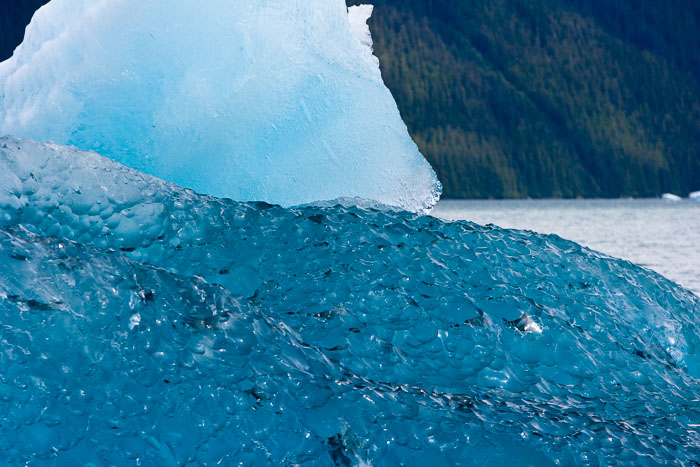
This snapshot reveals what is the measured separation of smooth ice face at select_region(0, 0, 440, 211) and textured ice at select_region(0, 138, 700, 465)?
95 centimetres

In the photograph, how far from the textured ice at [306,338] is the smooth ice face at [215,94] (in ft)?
3.11

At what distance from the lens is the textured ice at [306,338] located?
6.57 feet

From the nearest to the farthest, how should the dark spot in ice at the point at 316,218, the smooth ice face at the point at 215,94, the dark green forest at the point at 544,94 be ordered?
the dark spot in ice at the point at 316,218 → the smooth ice face at the point at 215,94 → the dark green forest at the point at 544,94

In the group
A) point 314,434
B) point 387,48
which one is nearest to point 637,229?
point 314,434

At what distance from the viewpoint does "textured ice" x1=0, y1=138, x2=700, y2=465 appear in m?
2.00

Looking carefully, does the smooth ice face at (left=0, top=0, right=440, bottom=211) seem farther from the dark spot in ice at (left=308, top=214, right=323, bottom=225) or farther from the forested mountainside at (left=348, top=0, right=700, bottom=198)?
the forested mountainside at (left=348, top=0, right=700, bottom=198)

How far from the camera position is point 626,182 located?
115375 mm

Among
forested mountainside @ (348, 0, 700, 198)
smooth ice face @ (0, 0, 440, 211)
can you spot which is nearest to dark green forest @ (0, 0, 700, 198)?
forested mountainside @ (348, 0, 700, 198)

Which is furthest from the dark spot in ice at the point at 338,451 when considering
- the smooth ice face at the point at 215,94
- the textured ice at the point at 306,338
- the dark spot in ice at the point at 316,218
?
the smooth ice face at the point at 215,94

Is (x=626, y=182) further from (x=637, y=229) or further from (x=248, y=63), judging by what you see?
(x=248, y=63)

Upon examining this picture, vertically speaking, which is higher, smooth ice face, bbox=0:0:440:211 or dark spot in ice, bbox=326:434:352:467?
smooth ice face, bbox=0:0:440:211

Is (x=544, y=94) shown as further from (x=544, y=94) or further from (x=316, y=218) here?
(x=316, y=218)

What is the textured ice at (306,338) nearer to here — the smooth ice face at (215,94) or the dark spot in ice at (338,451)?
the dark spot in ice at (338,451)

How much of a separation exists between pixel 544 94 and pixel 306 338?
402 feet
